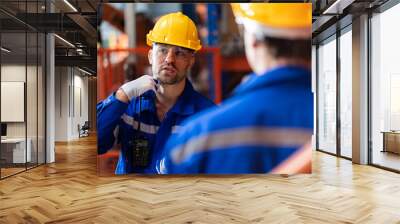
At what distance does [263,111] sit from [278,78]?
59 cm

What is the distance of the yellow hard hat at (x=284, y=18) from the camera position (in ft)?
21.3

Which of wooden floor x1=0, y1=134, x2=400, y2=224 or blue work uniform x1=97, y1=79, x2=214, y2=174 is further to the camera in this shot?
blue work uniform x1=97, y1=79, x2=214, y2=174

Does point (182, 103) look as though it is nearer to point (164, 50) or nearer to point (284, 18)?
point (164, 50)

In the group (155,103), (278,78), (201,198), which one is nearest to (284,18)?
(278,78)

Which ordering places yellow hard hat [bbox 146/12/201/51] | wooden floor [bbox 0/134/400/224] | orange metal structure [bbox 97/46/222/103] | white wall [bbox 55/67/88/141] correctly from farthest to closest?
1. white wall [bbox 55/67/88/141]
2. orange metal structure [bbox 97/46/222/103]
3. yellow hard hat [bbox 146/12/201/51]
4. wooden floor [bbox 0/134/400/224]

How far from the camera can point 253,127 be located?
6.50 m

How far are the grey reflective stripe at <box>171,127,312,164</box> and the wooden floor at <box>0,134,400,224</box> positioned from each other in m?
0.53

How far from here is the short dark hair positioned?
6500mm

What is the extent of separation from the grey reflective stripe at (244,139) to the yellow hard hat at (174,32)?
149 cm

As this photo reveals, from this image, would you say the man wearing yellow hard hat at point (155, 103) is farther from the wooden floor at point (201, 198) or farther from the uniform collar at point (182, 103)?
the wooden floor at point (201, 198)

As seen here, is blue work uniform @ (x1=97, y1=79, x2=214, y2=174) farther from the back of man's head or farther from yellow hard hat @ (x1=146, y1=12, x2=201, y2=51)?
the back of man's head

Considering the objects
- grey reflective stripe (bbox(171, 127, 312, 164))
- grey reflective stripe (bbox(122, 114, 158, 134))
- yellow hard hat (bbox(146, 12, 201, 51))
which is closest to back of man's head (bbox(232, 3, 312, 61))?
yellow hard hat (bbox(146, 12, 201, 51))

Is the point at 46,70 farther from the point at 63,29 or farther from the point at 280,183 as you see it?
the point at 280,183

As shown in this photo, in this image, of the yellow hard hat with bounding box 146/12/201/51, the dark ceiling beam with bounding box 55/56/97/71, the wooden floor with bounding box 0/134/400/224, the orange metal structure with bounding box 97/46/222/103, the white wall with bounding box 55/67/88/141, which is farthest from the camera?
the white wall with bounding box 55/67/88/141
